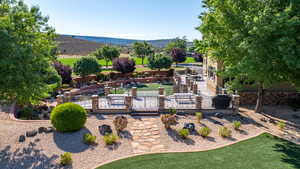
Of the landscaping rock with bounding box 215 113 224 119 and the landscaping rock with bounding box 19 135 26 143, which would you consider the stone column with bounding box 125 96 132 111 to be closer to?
the landscaping rock with bounding box 215 113 224 119

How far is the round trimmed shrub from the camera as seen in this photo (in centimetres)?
1092

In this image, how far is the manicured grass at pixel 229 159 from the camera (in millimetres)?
8023

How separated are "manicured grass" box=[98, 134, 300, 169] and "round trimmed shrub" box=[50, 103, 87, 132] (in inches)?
158

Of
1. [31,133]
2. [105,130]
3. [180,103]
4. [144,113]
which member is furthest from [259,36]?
[31,133]

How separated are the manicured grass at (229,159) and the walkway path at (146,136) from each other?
2.57ft

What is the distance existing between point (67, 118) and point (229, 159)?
8627 mm

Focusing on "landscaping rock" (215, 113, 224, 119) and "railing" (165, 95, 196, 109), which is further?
"railing" (165, 95, 196, 109)

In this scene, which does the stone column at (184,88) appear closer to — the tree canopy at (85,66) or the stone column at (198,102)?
the stone column at (198,102)

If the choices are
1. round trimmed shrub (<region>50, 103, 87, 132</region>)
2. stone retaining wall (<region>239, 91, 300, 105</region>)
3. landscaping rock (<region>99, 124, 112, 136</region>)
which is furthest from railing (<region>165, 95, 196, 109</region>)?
round trimmed shrub (<region>50, 103, 87, 132</region>)

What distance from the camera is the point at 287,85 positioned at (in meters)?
18.0

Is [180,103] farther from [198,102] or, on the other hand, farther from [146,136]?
[146,136]

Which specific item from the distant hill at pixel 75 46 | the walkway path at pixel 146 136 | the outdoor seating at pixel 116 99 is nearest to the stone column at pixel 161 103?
the walkway path at pixel 146 136

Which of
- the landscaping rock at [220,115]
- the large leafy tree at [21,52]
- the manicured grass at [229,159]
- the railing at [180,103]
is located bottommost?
the manicured grass at [229,159]

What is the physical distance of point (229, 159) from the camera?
28.0ft
